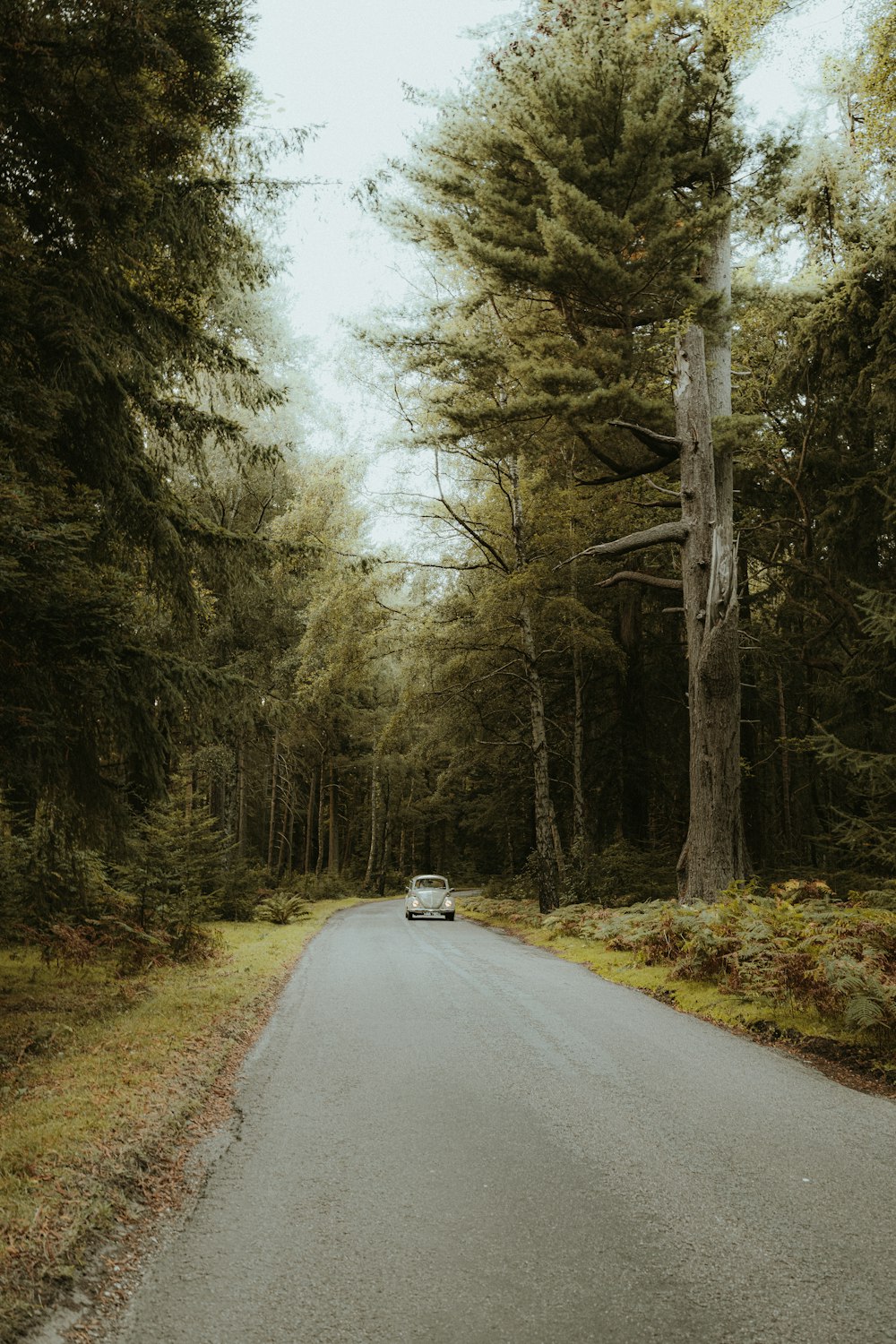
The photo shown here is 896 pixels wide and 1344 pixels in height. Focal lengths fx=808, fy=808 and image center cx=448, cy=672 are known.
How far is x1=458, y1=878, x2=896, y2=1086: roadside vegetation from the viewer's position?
6.52 m

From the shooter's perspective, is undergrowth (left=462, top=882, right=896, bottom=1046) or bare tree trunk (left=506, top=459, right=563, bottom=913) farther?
bare tree trunk (left=506, top=459, right=563, bottom=913)

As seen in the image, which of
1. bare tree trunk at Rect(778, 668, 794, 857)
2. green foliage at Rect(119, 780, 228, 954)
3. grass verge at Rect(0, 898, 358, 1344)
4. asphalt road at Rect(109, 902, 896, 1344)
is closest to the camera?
asphalt road at Rect(109, 902, 896, 1344)

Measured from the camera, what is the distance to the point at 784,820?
2695 cm

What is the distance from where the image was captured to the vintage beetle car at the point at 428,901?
22.8 m

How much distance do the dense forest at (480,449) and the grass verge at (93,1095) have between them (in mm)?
1376

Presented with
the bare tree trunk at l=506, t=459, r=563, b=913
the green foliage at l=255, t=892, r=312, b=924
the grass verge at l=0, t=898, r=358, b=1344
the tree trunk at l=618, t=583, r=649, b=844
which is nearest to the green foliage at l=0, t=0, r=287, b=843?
the grass verge at l=0, t=898, r=358, b=1344

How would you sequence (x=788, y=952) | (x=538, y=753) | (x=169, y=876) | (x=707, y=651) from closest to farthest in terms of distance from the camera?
(x=788, y=952) → (x=169, y=876) → (x=707, y=651) → (x=538, y=753)

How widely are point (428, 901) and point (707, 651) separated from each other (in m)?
13.6

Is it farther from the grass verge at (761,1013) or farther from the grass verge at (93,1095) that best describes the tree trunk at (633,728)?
the grass verge at (93,1095)

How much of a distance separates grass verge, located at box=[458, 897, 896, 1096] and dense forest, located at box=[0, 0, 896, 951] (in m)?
2.30

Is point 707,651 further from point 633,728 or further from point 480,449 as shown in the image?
point 633,728

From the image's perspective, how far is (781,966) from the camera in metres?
7.55

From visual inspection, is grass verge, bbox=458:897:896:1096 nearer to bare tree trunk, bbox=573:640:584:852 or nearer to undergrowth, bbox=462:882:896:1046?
undergrowth, bbox=462:882:896:1046

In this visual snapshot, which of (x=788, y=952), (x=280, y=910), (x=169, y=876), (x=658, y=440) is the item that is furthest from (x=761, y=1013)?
(x=280, y=910)
